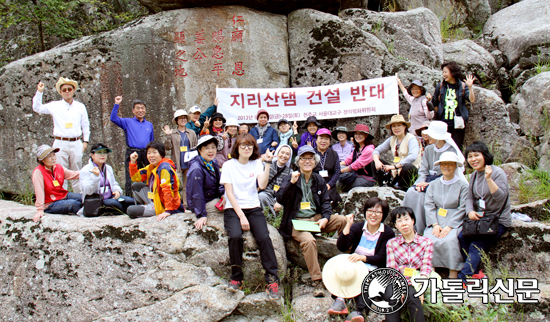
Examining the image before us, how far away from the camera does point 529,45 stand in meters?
8.95

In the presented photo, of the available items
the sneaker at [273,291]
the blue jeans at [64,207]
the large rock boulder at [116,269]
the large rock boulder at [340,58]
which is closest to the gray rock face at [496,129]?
the large rock boulder at [340,58]

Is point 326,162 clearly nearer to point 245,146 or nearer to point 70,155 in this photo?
point 245,146

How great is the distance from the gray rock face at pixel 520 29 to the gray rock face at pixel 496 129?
2.84 metres

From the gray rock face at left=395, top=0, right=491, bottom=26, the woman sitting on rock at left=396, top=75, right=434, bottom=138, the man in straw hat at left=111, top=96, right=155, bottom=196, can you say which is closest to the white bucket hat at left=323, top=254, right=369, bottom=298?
the woman sitting on rock at left=396, top=75, right=434, bottom=138

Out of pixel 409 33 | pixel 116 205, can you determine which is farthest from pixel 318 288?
pixel 409 33

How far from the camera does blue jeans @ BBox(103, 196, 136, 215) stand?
511cm

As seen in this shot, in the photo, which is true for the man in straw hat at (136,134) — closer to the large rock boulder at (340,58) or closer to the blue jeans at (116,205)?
the blue jeans at (116,205)

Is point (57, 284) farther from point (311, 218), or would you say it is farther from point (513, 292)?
point (513, 292)

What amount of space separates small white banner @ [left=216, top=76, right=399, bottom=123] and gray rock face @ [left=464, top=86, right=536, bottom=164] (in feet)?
5.89

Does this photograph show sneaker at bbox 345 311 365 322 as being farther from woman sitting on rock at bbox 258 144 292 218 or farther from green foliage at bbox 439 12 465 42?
green foliage at bbox 439 12 465 42

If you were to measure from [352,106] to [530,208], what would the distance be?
3.55 m

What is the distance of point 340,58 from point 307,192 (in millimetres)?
4235

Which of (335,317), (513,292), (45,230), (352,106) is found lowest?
(335,317)

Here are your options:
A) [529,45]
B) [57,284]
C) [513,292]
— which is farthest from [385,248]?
[529,45]
